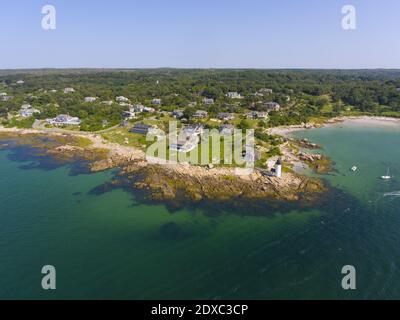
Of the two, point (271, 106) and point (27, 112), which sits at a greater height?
point (271, 106)

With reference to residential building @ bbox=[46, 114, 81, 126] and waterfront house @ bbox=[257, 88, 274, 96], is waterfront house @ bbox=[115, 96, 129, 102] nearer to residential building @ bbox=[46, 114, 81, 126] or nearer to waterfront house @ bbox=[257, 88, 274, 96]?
residential building @ bbox=[46, 114, 81, 126]

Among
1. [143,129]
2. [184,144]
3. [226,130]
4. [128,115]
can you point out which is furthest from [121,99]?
[184,144]

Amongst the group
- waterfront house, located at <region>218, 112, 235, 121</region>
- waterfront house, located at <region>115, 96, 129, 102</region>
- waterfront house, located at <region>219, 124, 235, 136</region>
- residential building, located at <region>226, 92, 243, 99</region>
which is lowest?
waterfront house, located at <region>219, 124, 235, 136</region>

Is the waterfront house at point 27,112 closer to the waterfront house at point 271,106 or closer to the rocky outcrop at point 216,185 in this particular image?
the rocky outcrop at point 216,185

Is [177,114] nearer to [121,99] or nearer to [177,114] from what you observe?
[177,114]

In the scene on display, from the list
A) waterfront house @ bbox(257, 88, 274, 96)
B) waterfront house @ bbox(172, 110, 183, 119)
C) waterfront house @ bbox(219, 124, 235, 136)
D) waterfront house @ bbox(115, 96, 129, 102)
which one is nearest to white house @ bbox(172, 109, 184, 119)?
waterfront house @ bbox(172, 110, 183, 119)

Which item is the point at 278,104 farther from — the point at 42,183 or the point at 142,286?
the point at 142,286

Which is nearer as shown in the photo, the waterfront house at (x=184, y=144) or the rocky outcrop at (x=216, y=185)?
the rocky outcrop at (x=216, y=185)

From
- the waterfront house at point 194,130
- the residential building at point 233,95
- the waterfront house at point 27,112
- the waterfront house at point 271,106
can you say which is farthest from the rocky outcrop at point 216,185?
the residential building at point 233,95

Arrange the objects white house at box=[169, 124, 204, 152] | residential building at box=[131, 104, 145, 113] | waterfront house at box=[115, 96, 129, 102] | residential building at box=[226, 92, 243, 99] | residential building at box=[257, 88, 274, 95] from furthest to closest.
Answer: residential building at box=[257, 88, 274, 95], residential building at box=[226, 92, 243, 99], waterfront house at box=[115, 96, 129, 102], residential building at box=[131, 104, 145, 113], white house at box=[169, 124, 204, 152]

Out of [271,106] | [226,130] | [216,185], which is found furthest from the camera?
[271,106]
